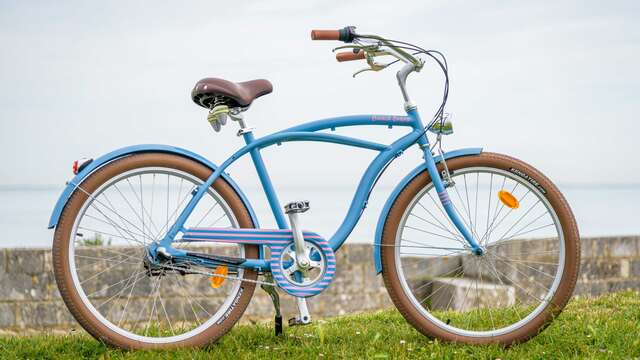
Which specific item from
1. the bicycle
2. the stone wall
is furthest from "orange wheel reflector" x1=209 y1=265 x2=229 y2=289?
the stone wall

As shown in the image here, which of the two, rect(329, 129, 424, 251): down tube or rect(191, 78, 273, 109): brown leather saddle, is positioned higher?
rect(191, 78, 273, 109): brown leather saddle

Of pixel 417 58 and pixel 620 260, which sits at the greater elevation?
pixel 417 58

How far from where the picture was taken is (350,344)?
3785 millimetres

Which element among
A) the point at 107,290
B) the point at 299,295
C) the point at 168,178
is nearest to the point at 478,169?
the point at 299,295

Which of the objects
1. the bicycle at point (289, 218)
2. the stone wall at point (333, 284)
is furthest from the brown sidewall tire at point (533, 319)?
the stone wall at point (333, 284)

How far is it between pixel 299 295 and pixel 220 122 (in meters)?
0.94

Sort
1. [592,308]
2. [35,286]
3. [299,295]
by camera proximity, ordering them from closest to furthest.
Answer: [299,295], [592,308], [35,286]

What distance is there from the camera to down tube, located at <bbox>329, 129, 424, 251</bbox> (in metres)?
3.66

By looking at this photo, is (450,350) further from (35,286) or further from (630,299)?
(35,286)

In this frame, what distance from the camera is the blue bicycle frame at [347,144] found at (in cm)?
360

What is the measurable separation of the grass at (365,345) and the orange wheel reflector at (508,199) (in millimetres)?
707

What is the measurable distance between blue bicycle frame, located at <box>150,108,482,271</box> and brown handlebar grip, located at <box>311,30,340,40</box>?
15.5 inches

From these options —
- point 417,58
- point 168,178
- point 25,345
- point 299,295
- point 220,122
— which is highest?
point 417,58

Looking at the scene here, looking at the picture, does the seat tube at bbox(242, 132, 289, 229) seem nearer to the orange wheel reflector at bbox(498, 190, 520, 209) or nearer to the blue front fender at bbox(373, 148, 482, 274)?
the blue front fender at bbox(373, 148, 482, 274)
